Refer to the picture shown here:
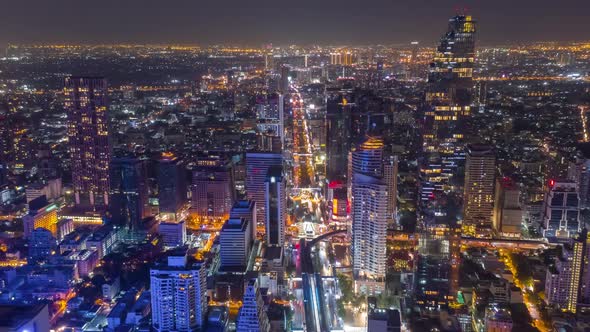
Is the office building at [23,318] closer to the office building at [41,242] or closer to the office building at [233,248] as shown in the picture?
the office building at [233,248]

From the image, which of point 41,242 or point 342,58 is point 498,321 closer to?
point 41,242

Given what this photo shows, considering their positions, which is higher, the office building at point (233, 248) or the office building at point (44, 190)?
the office building at point (44, 190)

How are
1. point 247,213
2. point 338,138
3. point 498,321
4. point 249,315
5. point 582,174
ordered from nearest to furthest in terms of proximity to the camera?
point 249,315 < point 498,321 < point 247,213 < point 582,174 < point 338,138

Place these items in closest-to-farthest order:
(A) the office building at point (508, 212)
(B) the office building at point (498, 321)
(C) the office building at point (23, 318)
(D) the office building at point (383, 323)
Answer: (C) the office building at point (23, 318)
(D) the office building at point (383, 323)
(B) the office building at point (498, 321)
(A) the office building at point (508, 212)

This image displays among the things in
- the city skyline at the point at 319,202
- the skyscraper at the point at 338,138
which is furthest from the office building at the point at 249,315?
the skyscraper at the point at 338,138

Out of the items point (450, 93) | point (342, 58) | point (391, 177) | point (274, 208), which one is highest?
point (342, 58)

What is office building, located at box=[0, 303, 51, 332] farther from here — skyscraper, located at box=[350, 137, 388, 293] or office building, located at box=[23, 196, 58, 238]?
office building, located at box=[23, 196, 58, 238]

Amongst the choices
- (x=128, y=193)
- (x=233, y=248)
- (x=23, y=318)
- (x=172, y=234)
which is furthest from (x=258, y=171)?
(x=23, y=318)
